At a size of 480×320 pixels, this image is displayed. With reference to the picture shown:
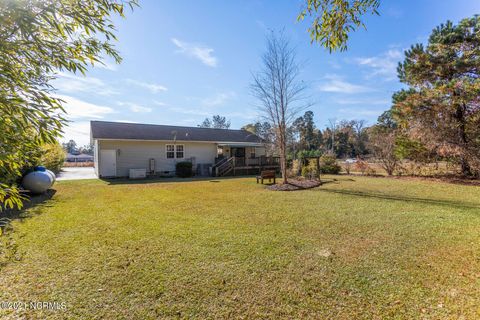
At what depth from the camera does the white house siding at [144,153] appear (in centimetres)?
1590

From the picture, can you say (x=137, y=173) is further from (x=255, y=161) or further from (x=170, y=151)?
(x=255, y=161)

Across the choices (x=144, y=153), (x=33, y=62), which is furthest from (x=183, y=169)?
(x=33, y=62)

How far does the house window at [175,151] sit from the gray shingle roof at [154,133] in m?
0.68

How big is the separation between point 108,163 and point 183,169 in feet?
17.2

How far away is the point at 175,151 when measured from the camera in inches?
712

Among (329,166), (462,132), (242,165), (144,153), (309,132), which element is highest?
(309,132)

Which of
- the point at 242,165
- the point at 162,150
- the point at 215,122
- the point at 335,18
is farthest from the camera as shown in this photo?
the point at 215,122

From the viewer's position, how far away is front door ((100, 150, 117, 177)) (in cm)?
1541

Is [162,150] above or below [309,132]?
below

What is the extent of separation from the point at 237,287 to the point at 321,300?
1003 millimetres

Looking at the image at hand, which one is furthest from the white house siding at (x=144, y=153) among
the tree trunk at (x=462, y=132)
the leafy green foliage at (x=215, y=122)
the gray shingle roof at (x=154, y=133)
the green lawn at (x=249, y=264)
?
the leafy green foliage at (x=215, y=122)

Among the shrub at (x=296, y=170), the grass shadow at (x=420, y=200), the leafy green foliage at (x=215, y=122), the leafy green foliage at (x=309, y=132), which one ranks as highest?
the leafy green foliage at (x=215, y=122)

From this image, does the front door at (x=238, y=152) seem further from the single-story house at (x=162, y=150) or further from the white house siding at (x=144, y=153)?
the white house siding at (x=144, y=153)

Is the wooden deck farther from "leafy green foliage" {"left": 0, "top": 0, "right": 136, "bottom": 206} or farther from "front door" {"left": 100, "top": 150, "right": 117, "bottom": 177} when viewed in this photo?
"leafy green foliage" {"left": 0, "top": 0, "right": 136, "bottom": 206}
